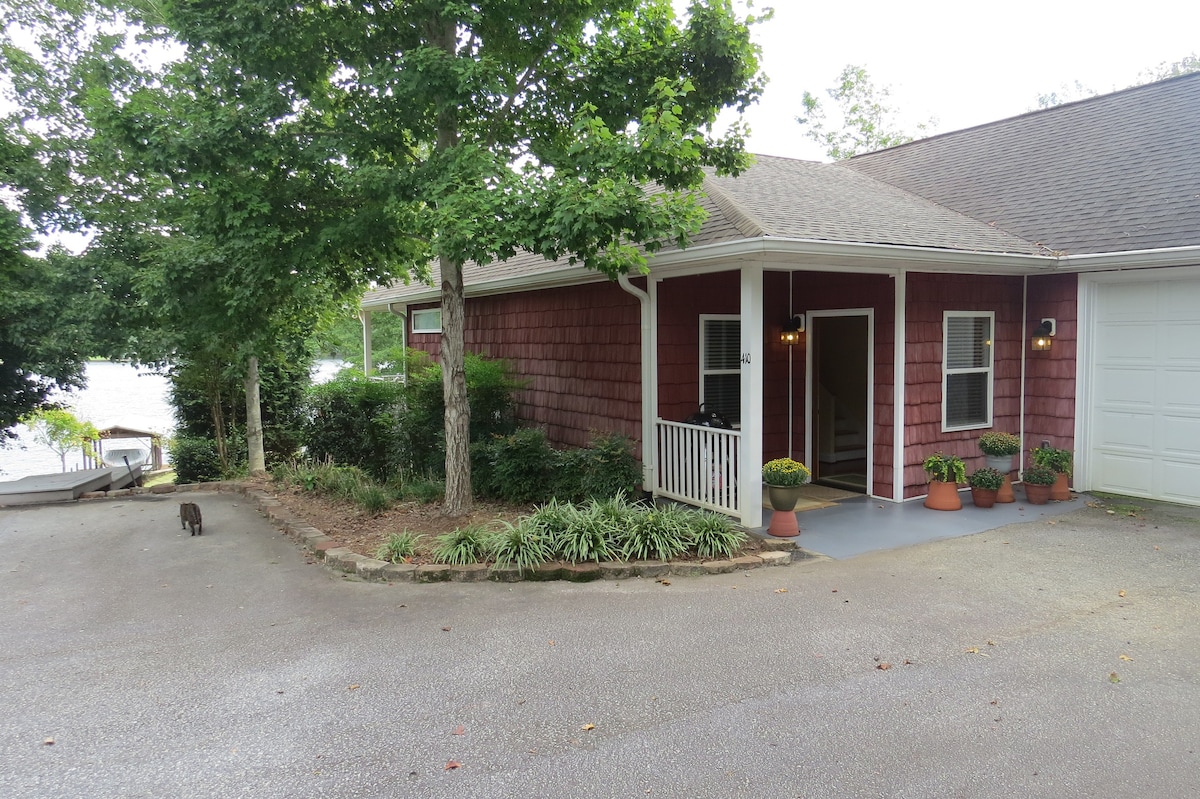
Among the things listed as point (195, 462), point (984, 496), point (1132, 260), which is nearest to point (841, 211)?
point (1132, 260)

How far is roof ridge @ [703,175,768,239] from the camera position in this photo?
6.63 meters

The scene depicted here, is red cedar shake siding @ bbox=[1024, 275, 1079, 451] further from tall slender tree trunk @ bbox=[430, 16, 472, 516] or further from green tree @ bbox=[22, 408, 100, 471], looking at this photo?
green tree @ bbox=[22, 408, 100, 471]

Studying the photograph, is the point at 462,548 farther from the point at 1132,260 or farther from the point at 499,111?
the point at 1132,260

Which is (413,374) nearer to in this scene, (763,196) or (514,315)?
(514,315)

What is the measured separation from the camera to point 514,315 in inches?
447

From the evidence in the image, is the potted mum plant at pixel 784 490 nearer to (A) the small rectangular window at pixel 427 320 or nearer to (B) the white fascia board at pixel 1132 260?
(B) the white fascia board at pixel 1132 260

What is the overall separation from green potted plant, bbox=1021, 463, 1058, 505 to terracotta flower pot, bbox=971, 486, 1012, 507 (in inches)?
15.8

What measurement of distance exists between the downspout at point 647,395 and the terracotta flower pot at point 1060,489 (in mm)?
4294

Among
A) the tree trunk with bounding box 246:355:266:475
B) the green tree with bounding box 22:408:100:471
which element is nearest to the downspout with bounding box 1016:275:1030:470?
the tree trunk with bounding box 246:355:266:475

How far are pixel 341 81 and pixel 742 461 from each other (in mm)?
5201

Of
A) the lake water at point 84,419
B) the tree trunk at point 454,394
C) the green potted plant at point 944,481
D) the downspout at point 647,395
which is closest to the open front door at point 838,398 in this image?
the green potted plant at point 944,481

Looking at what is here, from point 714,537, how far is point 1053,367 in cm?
504

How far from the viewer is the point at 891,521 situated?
7625mm

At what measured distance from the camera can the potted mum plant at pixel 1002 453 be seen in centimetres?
835
